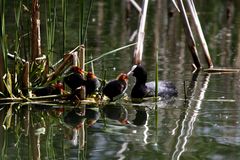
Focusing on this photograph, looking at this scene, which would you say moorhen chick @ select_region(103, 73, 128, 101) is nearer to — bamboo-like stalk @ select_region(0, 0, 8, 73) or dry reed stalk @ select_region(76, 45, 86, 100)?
dry reed stalk @ select_region(76, 45, 86, 100)

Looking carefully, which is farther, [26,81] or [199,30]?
[199,30]

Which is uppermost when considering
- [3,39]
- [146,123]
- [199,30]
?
[199,30]

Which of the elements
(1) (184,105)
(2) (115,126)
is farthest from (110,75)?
(2) (115,126)

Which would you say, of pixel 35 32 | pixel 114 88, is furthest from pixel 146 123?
pixel 35 32

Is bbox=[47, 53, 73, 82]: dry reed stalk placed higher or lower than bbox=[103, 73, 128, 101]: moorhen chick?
higher

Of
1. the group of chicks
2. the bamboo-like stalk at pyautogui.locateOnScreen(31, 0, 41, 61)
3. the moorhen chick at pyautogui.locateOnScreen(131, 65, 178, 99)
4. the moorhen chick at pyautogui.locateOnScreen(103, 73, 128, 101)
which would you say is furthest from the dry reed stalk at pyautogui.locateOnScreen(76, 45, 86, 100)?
the moorhen chick at pyautogui.locateOnScreen(131, 65, 178, 99)

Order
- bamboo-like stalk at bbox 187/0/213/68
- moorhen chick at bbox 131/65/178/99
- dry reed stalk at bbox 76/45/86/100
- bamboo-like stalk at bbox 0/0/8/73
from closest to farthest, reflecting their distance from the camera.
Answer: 1. bamboo-like stalk at bbox 0/0/8/73
2. dry reed stalk at bbox 76/45/86/100
3. moorhen chick at bbox 131/65/178/99
4. bamboo-like stalk at bbox 187/0/213/68

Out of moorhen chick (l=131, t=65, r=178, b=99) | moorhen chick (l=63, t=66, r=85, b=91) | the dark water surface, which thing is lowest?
the dark water surface

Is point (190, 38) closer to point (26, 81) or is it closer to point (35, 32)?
point (35, 32)

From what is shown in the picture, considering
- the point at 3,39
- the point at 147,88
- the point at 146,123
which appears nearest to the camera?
the point at 146,123

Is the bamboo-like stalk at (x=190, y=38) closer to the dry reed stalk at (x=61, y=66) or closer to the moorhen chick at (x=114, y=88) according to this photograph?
the moorhen chick at (x=114, y=88)

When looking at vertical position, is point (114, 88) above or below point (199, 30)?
below

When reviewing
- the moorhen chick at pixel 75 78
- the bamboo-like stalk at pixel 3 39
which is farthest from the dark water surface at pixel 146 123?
the bamboo-like stalk at pixel 3 39

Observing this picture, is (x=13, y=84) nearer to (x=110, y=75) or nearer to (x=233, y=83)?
(x=110, y=75)
